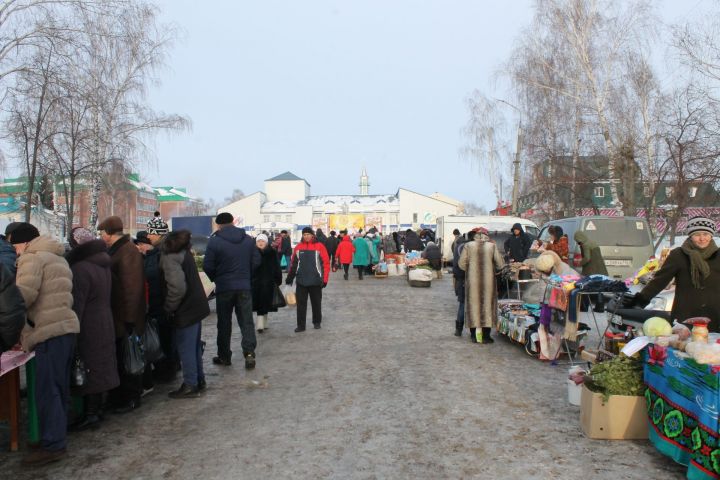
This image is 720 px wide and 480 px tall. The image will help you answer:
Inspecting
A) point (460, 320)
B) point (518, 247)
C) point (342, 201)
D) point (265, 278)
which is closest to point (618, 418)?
point (460, 320)

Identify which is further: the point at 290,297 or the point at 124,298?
the point at 290,297

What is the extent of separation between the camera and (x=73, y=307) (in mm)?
4809

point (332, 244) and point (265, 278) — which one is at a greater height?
point (332, 244)

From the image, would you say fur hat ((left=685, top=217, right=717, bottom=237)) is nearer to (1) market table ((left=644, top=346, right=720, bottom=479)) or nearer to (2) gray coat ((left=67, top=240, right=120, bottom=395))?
(1) market table ((left=644, top=346, right=720, bottom=479))

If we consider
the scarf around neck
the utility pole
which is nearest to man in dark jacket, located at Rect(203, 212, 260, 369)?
the scarf around neck

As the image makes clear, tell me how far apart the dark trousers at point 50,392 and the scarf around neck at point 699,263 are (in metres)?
5.01

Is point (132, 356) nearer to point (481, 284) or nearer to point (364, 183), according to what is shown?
point (481, 284)

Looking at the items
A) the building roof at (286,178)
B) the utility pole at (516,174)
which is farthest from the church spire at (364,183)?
the utility pole at (516,174)

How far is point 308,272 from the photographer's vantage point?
10.3 meters

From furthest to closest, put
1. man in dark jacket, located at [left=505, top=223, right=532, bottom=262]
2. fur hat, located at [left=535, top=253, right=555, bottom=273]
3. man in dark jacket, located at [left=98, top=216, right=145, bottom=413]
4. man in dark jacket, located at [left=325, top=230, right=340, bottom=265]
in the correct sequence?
man in dark jacket, located at [left=325, top=230, right=340, bottom=265] → man in dark jacket, located at [left=505, top=223, right=532, bottom=262] → fur hat, located at [left=535, top=253, right=555, bottom=273] → man in dark jacket, located at [left=98, top=216, right=145, bottom=413]

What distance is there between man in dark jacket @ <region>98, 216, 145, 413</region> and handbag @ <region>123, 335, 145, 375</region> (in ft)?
0.11

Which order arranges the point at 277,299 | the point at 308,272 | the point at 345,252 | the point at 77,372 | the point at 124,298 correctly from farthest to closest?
the point at 345,252 → the point at 308,272 → the point at 277,299 → the point at 124,298 → the point at 77,372

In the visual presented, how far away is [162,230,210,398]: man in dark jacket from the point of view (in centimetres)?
602

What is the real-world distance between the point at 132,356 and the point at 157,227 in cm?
173
